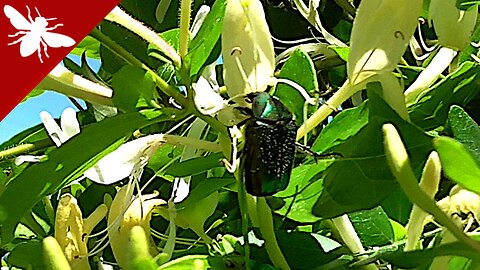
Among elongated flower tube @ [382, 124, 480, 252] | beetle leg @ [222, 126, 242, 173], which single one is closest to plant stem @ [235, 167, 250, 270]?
beetle leg @ [222, 126, 242, 173]

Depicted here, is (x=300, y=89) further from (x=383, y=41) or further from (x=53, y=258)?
(x=53, y=258)

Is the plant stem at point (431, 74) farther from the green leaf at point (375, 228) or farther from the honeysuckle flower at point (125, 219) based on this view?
the honeysuckle flower at point (125, 219)

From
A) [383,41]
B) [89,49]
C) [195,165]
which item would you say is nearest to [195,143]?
[195,165]

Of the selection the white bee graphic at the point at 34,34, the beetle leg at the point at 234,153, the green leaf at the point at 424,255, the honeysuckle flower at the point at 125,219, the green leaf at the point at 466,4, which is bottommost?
the green leaf at the point at 424,255

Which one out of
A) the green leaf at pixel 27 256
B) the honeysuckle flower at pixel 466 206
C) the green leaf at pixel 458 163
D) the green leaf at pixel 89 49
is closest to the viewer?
the green leaf at pixel 458 163

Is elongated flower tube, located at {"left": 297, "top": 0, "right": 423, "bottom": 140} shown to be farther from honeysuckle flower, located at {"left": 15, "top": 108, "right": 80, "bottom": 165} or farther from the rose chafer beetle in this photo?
honeysuckle flower, located at {"left": 15, "top": 108, "right": 80, "bottom": 165}

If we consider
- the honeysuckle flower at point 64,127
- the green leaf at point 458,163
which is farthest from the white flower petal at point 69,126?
the green leaf at point 458,163
